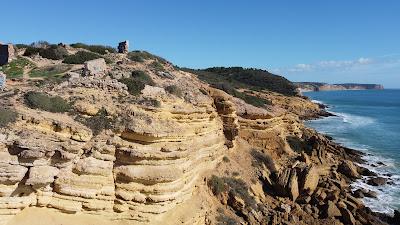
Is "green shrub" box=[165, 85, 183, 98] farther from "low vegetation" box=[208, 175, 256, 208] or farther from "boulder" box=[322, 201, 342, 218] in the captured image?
"boulder" box=[322, 201, 342, 218]

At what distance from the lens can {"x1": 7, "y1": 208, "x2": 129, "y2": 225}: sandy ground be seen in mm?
14664

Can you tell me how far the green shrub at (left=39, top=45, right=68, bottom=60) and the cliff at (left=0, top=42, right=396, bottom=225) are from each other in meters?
0.36

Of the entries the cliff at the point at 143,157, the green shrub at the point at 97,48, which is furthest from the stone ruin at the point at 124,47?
the cliff at the point at 143,157

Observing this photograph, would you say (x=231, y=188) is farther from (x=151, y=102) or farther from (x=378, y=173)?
(x=378, y=173)

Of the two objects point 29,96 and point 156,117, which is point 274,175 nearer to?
point 156,117

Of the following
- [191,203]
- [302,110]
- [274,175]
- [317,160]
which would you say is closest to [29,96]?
[191,203]

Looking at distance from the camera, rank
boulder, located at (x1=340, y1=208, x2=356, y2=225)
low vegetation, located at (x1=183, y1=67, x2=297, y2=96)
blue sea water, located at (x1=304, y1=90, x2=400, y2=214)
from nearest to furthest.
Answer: boulder, located at (x1=340, y1=208, x2=356, y2=225), blue sea water, located at (x1=304, y1=90, x2=400, y2=214), low vegetation, located at (x1=183, y1=67, x2=297, y2=96)

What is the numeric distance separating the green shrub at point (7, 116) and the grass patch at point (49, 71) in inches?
258

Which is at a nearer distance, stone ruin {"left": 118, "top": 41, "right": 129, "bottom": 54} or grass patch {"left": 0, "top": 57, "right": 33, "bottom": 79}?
grass patch {"left": 0, "top": 57, "right": 33, "bottom": 79}

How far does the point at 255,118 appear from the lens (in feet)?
95.2

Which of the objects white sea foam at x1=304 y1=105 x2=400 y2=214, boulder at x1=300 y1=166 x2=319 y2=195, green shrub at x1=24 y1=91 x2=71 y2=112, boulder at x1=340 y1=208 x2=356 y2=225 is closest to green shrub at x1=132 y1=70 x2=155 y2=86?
green shrub at x1=24 y1=91 x2=71 y2=112

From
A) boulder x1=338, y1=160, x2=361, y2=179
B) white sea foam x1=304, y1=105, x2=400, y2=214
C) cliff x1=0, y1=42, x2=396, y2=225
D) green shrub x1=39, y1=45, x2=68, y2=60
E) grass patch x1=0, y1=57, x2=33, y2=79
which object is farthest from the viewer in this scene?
boulder x1=338, y1=160, x2=361, y2=179

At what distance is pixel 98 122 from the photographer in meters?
17.9

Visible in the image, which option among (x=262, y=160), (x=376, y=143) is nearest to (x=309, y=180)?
(x=262, y=160)
